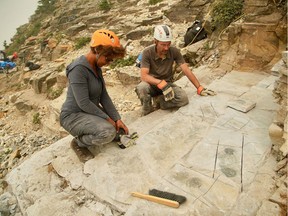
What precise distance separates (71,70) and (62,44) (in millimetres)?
12193

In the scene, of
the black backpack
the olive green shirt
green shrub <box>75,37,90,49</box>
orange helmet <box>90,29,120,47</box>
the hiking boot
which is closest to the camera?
orange helmet <box>90,29,120,47</box>

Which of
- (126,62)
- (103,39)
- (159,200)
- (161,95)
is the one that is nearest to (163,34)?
(161,95)

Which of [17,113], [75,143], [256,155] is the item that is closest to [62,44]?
[17,113]

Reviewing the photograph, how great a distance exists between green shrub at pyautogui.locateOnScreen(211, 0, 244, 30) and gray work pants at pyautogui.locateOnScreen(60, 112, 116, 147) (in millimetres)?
4141

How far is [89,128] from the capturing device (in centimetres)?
302

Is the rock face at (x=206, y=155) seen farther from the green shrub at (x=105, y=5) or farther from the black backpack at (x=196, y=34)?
the green shrub at (x=105, y=5)

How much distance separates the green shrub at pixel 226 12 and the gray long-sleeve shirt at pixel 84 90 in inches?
151

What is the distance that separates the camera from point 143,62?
405 centimetres

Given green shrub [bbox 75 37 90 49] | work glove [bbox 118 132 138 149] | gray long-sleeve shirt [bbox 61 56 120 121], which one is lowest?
green shrub [bbox 75 37 90 49]

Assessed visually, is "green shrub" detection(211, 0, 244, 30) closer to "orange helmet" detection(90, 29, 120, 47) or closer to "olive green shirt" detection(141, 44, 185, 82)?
"olive green shirt" detection(141, 44, 185, 82)

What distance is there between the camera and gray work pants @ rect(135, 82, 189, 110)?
155 inches

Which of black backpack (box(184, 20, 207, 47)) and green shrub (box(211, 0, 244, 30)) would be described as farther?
black backpack (box(184, 20, 207, 47))

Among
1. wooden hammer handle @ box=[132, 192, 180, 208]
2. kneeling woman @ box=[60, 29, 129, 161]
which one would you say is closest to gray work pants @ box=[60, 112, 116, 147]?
kneeling woman @ box=[60, 29, 129, 161]

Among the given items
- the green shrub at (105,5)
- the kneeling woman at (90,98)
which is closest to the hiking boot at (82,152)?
the kneeling woman at (90,98)
